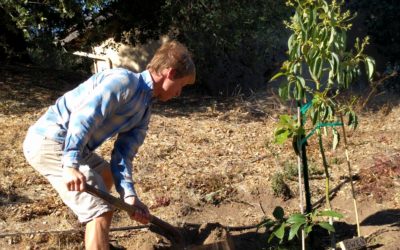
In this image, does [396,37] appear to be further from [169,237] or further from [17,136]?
[169,237]

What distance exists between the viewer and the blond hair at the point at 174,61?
325cm

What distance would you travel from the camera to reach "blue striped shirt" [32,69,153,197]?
3104 millimetres

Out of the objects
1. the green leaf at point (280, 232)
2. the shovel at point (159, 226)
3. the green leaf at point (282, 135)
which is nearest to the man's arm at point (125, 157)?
the shovel at point (159, 226)

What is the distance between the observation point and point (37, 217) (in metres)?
4.71

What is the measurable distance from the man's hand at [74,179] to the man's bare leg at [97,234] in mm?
264

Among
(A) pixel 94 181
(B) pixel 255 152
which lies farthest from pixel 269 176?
(A) pixel 94 181

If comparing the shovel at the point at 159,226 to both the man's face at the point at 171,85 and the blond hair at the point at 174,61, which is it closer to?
the man's face at the point at 171,85

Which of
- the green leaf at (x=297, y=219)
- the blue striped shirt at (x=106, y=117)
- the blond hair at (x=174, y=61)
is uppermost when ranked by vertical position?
the blond hair at (x=174, y=61)

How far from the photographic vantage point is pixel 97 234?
10.9 feet

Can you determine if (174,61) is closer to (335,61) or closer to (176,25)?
(335,61)

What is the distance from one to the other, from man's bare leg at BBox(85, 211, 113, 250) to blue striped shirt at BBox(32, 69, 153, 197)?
0.24m

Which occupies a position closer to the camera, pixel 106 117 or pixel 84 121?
pixel 84 121

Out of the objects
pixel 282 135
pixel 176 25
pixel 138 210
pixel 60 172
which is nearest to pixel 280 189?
pixel 282 135

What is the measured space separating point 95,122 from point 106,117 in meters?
0.09
